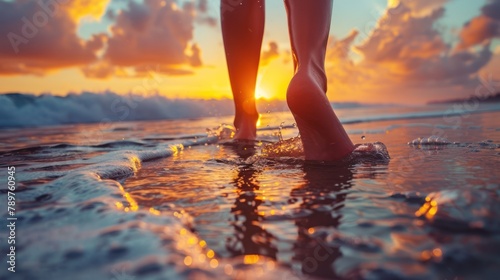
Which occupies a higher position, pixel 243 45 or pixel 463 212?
pixel 243 45

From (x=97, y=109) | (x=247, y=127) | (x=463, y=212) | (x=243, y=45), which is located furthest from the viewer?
(x=97, y=109)

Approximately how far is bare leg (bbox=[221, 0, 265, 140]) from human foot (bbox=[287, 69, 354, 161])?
48.3 inches

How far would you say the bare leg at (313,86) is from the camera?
5.66ft

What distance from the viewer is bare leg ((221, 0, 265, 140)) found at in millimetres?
2869

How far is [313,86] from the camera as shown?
1728mm

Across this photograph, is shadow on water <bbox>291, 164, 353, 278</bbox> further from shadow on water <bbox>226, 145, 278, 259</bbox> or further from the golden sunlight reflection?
the golden sunlight reflection

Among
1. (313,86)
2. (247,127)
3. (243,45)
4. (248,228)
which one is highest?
(243,45)

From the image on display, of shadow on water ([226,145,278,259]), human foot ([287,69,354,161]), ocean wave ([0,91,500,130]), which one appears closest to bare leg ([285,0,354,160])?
human foot ([287,69,354,161])

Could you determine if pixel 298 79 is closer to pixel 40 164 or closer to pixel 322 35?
pixel 322 35

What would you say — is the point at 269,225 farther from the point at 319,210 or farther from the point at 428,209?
the point at 428,209

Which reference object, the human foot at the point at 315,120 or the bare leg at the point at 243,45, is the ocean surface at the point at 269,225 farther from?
the bare leg at the point at 243,45

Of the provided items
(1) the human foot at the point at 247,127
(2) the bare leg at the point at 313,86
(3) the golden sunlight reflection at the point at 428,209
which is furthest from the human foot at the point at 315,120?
(1) the human foot at the point at 247,127

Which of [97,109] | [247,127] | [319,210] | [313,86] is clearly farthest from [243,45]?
[97,109]

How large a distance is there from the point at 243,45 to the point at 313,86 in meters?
1.41
